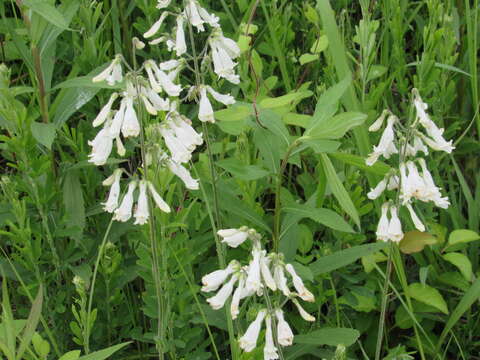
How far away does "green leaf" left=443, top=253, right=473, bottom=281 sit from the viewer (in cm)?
279

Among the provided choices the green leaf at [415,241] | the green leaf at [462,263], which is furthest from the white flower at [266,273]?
the green leaf at [462,263]

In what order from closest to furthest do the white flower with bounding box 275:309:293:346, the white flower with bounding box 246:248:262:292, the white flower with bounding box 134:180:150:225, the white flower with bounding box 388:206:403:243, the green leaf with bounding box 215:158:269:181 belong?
the white flower with bounding box 246:248:262:292
the white flower with bounding box 275:309:293:346
the white flower with bounding box 134:180:150:225
the white flower with bounding box 388:206:403:243
the green leaf with bounding box 215:158:269:181

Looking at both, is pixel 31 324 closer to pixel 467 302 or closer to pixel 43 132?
pixel 43 132

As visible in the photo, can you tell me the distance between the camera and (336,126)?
6.82 feet

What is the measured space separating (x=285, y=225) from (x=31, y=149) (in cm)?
105

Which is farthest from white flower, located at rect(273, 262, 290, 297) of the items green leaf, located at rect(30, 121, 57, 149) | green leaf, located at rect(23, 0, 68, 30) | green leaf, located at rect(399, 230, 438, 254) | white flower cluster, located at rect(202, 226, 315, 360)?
green leaf, located at rect(23, 0, 68, 30)

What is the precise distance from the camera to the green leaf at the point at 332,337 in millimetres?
2305

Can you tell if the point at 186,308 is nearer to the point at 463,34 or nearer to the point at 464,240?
the point at 464,240

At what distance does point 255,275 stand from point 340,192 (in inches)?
20.0

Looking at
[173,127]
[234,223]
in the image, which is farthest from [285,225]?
[173,127]

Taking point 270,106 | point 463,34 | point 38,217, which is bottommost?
point 38,217

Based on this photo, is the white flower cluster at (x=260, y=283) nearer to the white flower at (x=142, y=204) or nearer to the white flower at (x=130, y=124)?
the white flower at (x=142, y=204)

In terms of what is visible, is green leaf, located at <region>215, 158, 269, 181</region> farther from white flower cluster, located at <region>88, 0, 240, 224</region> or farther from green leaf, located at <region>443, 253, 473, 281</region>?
green leaf, located at <region>443, 253, 473, 281</region>

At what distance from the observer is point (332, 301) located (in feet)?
9.31
